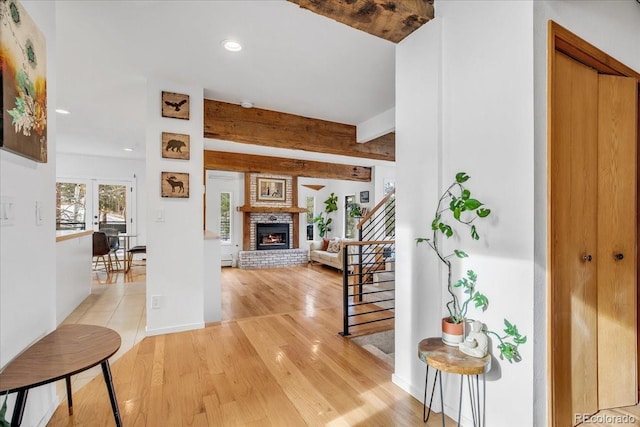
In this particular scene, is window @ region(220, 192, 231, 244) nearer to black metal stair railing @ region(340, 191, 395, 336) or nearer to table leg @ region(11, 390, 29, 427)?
black metal stair railing @ region(340, 191, 395, 336)

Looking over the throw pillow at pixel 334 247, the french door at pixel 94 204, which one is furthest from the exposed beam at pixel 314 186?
the french door at pixel 94 204

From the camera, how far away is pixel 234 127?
3.50 m

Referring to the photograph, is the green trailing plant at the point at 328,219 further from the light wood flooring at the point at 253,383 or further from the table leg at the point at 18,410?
the table leg at the point at 18,410

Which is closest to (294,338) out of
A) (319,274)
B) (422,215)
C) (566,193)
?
(422,215)

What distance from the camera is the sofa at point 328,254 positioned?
22.1ft

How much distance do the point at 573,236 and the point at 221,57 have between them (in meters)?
2.68

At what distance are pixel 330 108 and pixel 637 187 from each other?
280cm

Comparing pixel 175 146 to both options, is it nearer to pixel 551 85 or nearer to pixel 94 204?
pixel 551 85

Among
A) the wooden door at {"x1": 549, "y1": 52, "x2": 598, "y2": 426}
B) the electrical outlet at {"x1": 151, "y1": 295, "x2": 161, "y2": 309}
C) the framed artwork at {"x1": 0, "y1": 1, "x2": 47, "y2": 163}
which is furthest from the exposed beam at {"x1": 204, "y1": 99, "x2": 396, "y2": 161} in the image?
the wooden door at {"x1": 549, "y1": 52, "x2": 598, "y2": 426}

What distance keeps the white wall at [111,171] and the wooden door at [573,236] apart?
667 cm

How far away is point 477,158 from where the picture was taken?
1.54 meters

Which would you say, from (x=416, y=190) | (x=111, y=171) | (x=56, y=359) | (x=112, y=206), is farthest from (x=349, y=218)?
(x=56, y=359)

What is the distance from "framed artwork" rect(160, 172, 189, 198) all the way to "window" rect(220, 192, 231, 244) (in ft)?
15.9

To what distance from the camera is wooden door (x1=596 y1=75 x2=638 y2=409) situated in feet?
5.44
